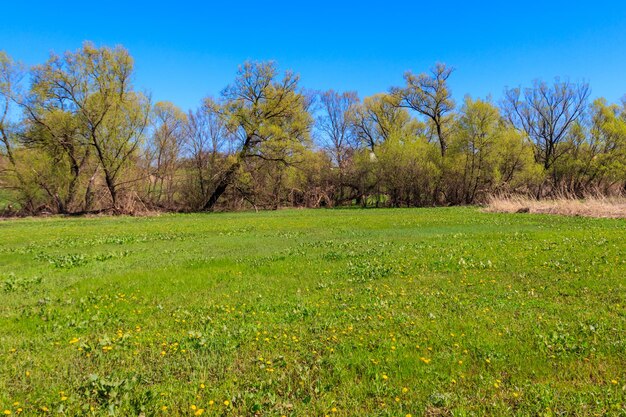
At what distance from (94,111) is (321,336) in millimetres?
42236

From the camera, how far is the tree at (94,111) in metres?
37.8

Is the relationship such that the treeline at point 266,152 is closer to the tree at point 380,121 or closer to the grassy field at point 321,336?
the tree at point 380,121

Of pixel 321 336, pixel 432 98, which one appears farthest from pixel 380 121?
pixel 321 336

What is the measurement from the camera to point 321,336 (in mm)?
5703

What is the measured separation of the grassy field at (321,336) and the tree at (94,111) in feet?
106

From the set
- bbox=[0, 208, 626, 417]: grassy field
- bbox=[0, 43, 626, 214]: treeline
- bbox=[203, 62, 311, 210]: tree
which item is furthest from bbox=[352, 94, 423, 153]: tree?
bbox=[0, 208, 626, 417]: grassy field

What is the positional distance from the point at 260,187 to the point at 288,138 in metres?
7.33

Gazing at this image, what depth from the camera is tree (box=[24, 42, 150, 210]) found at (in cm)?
3784

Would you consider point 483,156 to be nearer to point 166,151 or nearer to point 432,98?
point 432,98

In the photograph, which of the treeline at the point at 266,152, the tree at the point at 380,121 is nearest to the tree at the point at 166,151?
the treeline at the point at 266,152

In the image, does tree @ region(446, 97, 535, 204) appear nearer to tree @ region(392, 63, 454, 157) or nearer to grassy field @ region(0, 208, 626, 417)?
tree @ region(392, 63, 454, 157)

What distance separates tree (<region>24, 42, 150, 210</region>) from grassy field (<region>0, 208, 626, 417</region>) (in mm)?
32391

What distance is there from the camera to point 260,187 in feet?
155

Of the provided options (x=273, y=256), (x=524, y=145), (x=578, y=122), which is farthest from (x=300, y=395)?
(x=578, y=122)
